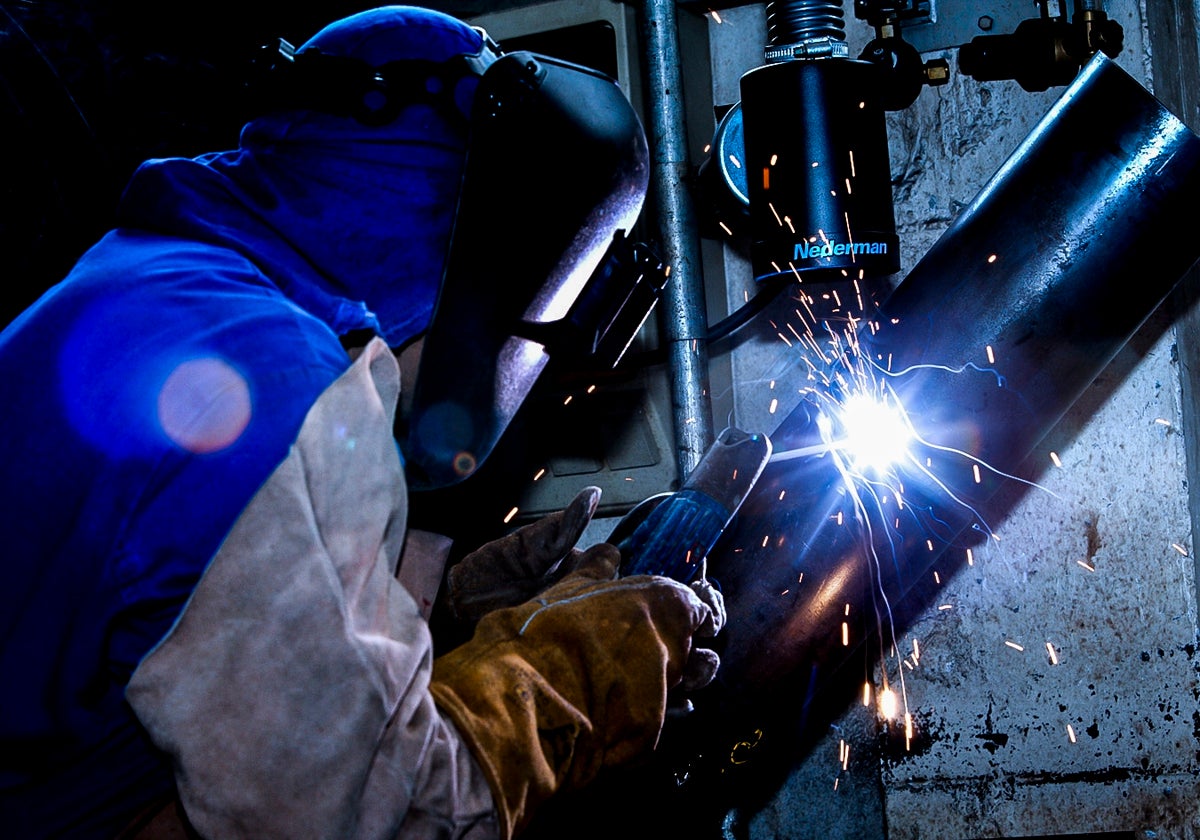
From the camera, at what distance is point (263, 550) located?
915mm

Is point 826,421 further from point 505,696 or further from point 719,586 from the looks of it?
point 505,696

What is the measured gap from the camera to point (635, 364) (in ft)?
7.44

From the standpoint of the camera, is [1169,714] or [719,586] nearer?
[719,586]

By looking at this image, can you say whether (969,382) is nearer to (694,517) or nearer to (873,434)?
(873,434)

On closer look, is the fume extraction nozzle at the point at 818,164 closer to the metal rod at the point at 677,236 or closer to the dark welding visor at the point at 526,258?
the metal rod at the point at 677,236

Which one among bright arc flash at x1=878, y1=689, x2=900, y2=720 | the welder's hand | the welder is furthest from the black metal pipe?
bright arc flash at x1=878, y1=689, x2=900, y2=720

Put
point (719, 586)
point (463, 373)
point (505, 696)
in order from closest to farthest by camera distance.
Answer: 1. point (505, 696)
2. point (463, 373)
3. point (719, 586)

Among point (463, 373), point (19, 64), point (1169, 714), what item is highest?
point (19, 64)

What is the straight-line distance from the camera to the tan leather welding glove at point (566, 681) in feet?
3.60

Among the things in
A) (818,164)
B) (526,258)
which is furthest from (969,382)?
(526,258)

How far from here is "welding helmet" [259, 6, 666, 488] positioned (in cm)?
122

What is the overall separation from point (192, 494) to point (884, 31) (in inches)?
71.1

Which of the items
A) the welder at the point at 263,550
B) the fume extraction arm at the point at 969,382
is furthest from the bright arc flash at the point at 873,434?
the welder at the point at 263,550

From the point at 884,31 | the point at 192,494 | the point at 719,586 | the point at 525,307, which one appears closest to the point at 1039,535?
the point at 719,586
